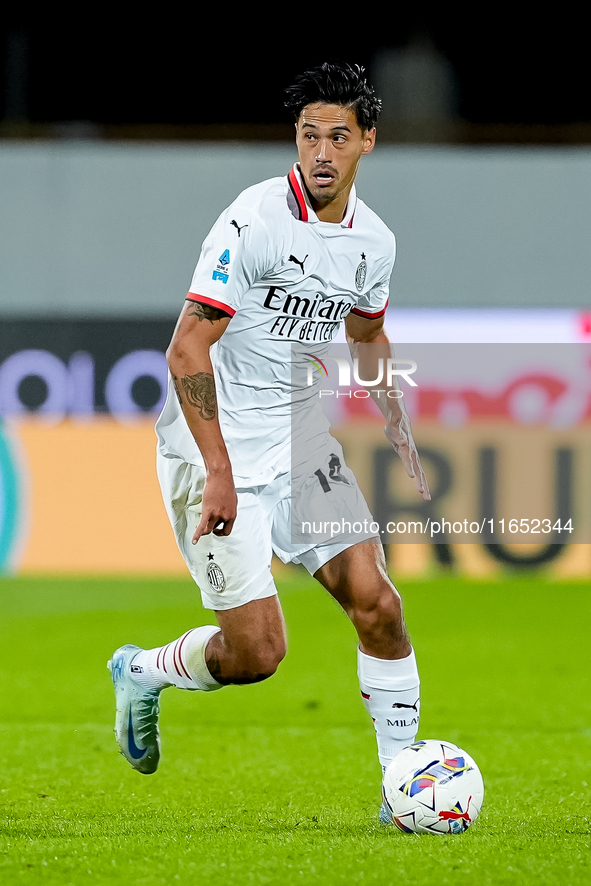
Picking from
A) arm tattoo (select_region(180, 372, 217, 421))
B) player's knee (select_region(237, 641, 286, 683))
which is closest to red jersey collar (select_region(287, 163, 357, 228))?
arm tattoo (select_region(180, 372, 217, 421))

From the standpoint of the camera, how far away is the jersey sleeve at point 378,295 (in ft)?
11.8

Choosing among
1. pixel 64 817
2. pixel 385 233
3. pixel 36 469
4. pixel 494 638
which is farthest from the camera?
pixel 36 469

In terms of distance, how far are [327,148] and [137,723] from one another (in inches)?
69.3

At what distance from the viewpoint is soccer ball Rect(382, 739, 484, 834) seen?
309 centimetres

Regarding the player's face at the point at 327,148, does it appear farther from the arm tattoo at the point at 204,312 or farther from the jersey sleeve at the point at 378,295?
the arm tattoo at the point at 204,312

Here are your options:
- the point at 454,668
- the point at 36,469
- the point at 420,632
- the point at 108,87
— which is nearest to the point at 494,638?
the point at 420,632

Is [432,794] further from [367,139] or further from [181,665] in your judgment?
[367,139]

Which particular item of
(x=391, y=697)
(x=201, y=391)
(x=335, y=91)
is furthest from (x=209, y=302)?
(x=391, y=697)

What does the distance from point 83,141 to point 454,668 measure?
5289 millimetres

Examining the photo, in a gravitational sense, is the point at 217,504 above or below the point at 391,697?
above

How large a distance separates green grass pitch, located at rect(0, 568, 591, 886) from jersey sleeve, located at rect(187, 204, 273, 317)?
1378 millimetres

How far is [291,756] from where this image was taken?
14.1ft

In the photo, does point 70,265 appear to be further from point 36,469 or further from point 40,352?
point 36,469

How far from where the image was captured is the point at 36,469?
9.05m
